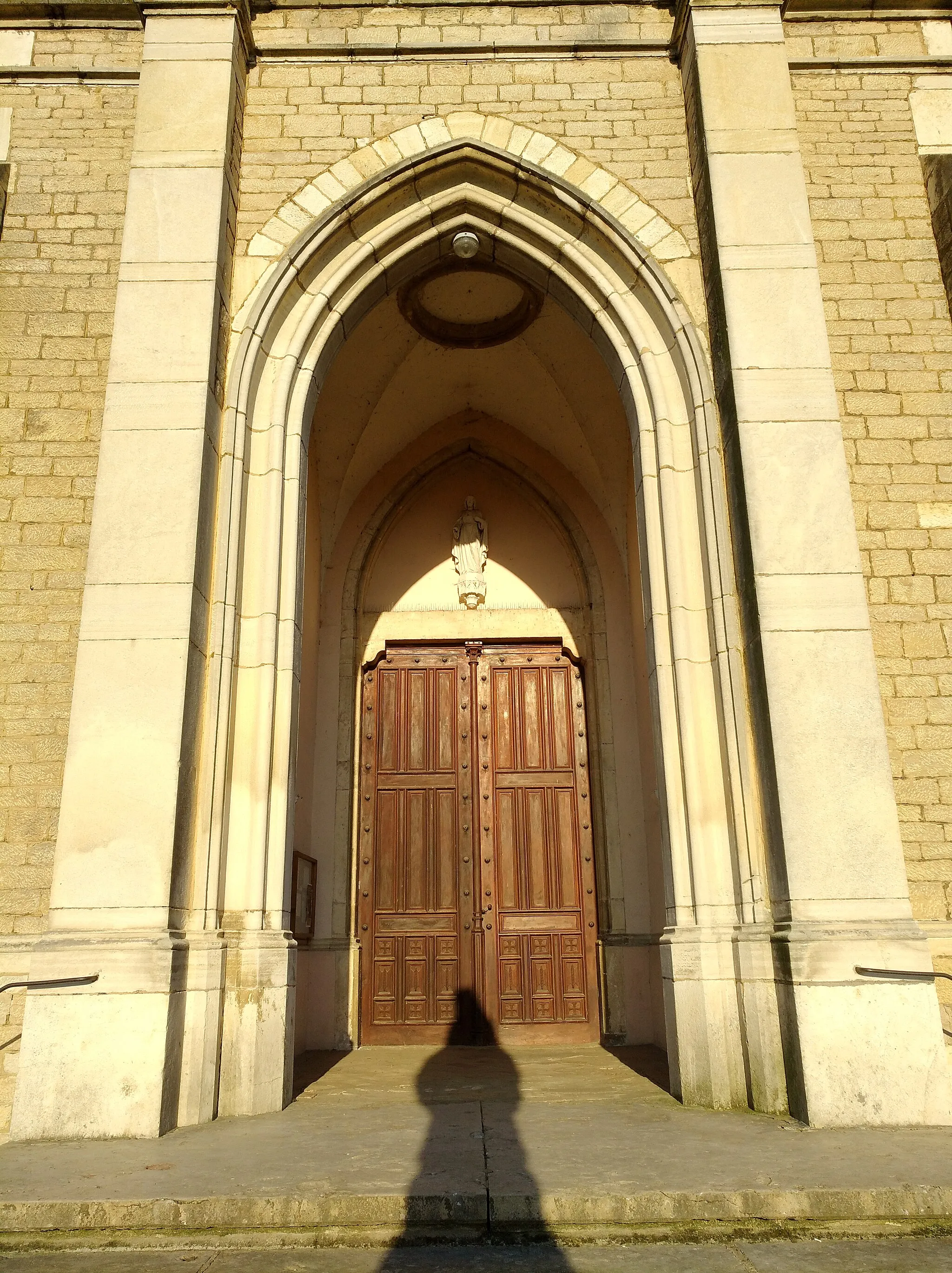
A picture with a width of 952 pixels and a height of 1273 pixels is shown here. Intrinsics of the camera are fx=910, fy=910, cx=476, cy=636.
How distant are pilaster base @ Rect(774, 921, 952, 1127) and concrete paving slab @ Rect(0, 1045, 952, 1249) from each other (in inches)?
4.2

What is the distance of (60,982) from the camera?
3566 mm

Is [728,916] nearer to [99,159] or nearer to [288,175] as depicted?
[288,175]

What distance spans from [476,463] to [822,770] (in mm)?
4594

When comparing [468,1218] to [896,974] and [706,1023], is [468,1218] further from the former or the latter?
[896,974]

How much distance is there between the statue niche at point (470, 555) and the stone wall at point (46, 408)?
3.30 m

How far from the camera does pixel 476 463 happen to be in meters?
7.75

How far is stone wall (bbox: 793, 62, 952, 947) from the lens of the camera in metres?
4.14

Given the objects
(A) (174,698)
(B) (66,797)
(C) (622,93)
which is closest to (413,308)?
(C) (622,93)

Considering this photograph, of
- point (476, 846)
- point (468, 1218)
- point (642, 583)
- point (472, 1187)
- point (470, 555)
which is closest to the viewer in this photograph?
point (468, 1218)

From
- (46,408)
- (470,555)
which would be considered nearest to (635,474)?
(470,555)

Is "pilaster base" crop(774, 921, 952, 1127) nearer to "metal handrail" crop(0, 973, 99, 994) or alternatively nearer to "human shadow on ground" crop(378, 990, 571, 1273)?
"human shadow on ground" crop(378, 990, 571, 1273)

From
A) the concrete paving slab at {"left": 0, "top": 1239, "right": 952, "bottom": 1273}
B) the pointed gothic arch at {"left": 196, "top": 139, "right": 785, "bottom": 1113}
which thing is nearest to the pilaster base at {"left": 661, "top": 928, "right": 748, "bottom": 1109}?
the pointed gothic arch at {"left": 196, "top": 139, "right": 785, "bottom": 1113}

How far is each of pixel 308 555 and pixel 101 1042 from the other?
394 centimetres

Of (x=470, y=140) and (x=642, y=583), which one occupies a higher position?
(x=470, y=140)
